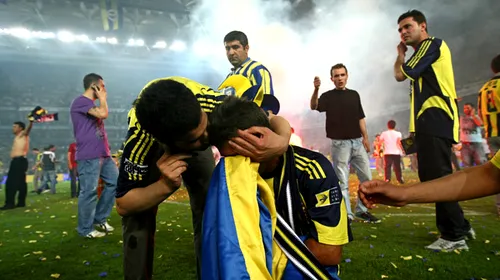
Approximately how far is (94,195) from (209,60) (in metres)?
30.0

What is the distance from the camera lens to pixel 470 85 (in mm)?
25516

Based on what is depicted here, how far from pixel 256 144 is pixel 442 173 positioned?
286 centimetres

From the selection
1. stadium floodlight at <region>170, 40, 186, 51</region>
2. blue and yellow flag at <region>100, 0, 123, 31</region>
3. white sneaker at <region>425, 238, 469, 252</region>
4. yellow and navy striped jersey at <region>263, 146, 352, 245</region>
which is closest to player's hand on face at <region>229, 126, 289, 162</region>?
yellow and navy striped jersey at <region>263, 146, 352, 245</region>

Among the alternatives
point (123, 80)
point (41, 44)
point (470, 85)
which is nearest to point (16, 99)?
point (41, 44)

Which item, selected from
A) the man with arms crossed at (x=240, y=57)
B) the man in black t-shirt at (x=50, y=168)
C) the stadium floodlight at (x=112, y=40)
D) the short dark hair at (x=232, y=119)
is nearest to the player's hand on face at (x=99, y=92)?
the man with arms crossed at (x=240, y=57)

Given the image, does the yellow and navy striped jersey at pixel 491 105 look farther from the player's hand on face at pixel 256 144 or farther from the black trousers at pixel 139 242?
the player's hand on face at pixel 256 144

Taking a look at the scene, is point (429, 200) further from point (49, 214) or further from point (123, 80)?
point (123, 80)

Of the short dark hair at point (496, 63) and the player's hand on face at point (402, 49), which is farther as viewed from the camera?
the short dark hair at point (496, 63)

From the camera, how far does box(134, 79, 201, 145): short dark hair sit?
69.2 inches

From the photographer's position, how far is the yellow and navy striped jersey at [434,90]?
12.5 feet

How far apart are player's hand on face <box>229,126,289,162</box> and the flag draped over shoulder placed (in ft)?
0.16

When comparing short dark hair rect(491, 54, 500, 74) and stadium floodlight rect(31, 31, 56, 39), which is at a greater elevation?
stadium floodlight rect(31, 31, 56, 39)

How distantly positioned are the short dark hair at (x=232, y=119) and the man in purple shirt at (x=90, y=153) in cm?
371

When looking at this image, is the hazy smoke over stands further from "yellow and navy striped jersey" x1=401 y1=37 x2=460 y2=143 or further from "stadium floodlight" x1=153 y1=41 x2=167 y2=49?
"yellow and navy striped jersey" x1=401 y1=37 x2=460 y2=143
